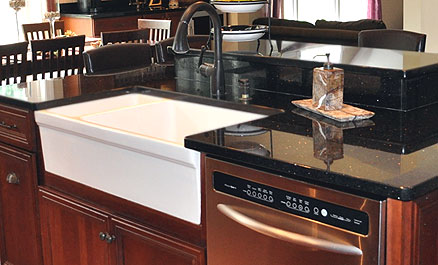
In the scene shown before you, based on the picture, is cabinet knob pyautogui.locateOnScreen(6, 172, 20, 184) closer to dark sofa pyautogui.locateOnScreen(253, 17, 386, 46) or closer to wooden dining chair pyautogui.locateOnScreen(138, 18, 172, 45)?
wooden dining chair pyautogui.locateOnScreen(138, 18, 172, 45)

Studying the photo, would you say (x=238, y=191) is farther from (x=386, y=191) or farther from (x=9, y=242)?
(x=9, y=242)

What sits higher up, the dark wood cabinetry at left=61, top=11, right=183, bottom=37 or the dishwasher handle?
the dark wood cabinetry at left=61, top=11, right=183, bottom=37

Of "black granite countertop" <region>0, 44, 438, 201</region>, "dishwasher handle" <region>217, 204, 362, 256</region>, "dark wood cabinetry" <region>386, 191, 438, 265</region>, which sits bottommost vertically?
"dishwasher handle" <region>217, 204, 362, 256</region>

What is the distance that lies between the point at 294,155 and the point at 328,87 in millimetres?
478

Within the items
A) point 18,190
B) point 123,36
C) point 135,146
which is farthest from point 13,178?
point 123,36

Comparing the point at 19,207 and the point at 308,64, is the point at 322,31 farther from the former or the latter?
the point at 19,207

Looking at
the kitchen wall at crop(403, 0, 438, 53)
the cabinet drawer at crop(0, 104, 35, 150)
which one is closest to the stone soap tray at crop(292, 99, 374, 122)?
the cabinet drawer at crop(0, 104, 35, 150)

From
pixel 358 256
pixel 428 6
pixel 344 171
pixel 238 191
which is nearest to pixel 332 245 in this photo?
pixel 358 256

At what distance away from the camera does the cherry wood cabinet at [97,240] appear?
2426mm

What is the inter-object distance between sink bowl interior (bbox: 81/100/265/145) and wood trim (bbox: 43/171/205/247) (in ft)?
0.90

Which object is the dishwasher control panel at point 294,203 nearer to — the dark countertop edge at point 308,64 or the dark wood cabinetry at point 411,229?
the dark wood cabinetry at point 411,229

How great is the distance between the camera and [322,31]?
6656 millimetres

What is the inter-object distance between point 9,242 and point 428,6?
4.17m

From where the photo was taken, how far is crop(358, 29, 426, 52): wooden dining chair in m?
3.82
